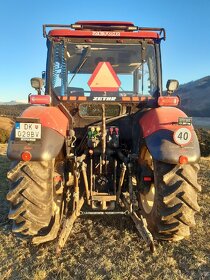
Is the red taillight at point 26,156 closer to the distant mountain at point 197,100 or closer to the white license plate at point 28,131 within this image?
the white license plate at point 28,131

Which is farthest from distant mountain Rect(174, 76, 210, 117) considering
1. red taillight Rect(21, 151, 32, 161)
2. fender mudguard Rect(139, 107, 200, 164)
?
red taillight Rect(21, 151, 32, 161)

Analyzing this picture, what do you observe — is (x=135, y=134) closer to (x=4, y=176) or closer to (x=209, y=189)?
(x=209, y=189)

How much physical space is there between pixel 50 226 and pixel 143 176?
129 centimetres

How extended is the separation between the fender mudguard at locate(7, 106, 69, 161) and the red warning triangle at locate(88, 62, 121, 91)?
0.79 meters

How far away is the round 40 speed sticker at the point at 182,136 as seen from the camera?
3.51m

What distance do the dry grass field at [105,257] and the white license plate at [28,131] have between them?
1.30 metres

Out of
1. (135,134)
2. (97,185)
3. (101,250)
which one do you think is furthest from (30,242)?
(135,134)

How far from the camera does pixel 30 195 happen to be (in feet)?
11.7

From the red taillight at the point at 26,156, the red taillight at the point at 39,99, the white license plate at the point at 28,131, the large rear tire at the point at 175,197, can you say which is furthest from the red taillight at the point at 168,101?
the red taillight at the point at 26,156

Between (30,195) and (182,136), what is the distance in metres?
1.71

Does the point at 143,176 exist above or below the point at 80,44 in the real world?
below

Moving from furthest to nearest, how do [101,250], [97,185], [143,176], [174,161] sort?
1. [97,185]
2. [143,176]
3. [101,250]
4. [174,161]

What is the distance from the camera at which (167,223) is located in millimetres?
3672

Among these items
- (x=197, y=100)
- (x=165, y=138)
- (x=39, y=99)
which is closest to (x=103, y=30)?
(x=39, y=99)
